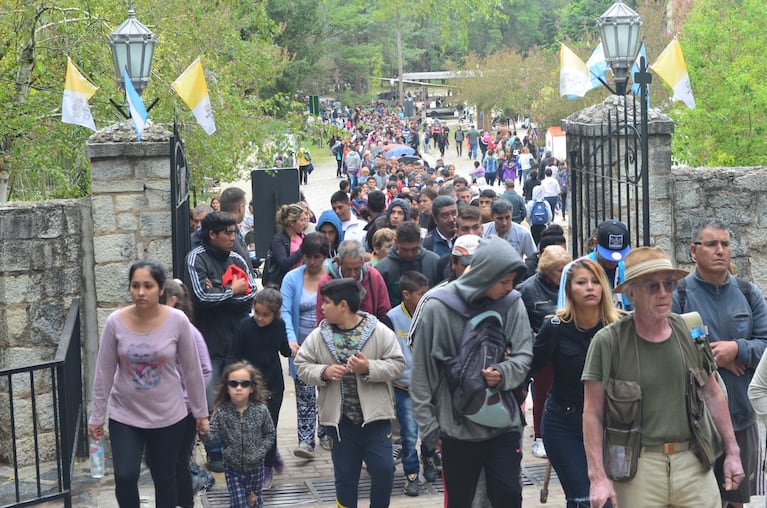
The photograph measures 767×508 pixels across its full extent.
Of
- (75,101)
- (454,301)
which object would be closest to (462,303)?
(454,301)

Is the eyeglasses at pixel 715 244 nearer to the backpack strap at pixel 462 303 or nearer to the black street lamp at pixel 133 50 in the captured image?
the backpack strap at pixel 462 303

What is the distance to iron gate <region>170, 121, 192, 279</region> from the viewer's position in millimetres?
8062

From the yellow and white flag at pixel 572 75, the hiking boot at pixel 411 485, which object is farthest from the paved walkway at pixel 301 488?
the yellow and white flag at pixel 572 75

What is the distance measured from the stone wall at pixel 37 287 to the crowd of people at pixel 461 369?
912 mm

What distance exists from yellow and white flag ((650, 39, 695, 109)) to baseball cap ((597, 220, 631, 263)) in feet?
9.22

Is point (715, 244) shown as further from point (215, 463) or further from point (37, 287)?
point (37, 287)

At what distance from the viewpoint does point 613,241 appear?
7.06 metres

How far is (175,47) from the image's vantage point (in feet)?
49.8

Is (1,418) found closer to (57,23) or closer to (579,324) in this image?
(579,324)

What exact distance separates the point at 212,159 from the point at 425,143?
44.9 m

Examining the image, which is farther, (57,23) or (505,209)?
(57,23)

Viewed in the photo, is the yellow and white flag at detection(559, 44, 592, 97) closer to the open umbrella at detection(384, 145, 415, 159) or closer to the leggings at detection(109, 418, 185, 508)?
the leggings at detection(109, 418, 185, 508)

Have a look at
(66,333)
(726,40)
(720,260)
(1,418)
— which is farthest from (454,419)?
(726,40)

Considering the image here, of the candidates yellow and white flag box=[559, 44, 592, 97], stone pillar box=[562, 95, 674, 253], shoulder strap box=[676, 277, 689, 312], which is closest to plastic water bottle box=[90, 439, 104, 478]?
shoulder strap box=[676, 277, 689, 312]
